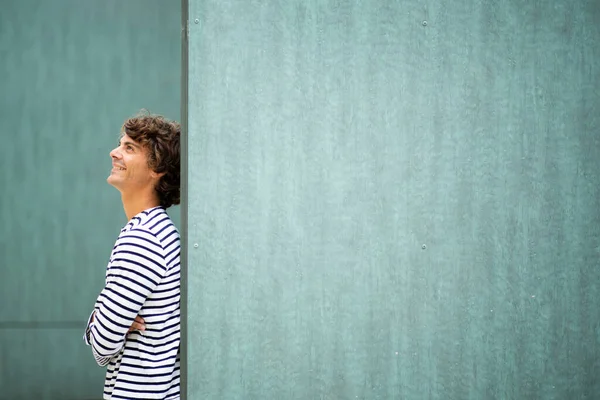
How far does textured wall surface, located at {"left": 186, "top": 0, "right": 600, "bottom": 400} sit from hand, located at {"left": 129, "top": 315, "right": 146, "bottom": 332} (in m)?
0.14

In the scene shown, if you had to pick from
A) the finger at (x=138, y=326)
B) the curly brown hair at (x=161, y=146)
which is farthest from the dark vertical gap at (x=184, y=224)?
the curly brown hair at (x=161, y=146)

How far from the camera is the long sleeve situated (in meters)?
1.62

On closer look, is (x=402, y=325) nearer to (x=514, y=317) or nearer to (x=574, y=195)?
(x=514, y=317)

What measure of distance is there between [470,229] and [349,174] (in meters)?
0.35

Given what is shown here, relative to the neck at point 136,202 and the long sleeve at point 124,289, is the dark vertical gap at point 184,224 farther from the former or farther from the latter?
the neck at point 136,202

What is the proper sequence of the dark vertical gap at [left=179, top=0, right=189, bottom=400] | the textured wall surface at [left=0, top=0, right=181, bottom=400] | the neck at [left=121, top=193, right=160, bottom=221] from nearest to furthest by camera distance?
the dark vertical gap at [left=179, top=0, right=189, bottom=400]
the neck at [left=121, top=193, right=160, bottom=221]
the textured wall surface at [left=0, top=0, right=181, bottom=400]

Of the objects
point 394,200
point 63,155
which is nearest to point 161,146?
point 394,200

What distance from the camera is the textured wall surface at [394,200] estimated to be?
1629 millimetres

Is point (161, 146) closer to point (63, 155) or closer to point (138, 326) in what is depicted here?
point (138, 326)

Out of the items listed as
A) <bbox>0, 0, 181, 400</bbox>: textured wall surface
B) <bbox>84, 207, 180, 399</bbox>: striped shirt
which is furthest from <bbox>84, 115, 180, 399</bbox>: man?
<bbox>0, 0, 181, 400</bbox>: textured wall surface

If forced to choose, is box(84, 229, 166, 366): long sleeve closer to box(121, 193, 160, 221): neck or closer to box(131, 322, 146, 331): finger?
box(131, 322, 146, 331): finger

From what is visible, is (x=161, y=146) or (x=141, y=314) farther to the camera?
(x=161, y=146)

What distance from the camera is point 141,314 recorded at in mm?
1683

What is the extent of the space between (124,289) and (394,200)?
0.73 meters
